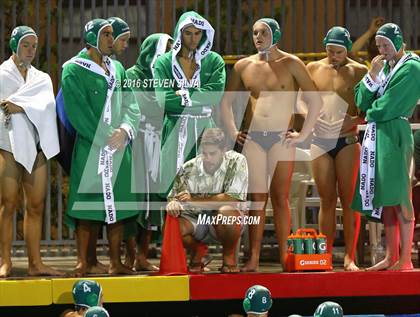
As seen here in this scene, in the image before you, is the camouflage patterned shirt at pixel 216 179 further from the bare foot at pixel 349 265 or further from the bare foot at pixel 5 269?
the bare foot at pixel 5 269

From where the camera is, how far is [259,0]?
12.9 metres

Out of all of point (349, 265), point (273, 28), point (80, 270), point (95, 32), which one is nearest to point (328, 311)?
point (349, 265)

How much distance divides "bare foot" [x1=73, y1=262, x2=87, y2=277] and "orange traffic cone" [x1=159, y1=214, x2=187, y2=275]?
0.56 meters

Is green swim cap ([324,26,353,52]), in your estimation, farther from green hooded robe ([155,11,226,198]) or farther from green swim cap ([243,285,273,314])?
green swim cap ([243,285,273,314])

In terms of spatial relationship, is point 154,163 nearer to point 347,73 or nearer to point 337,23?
point 347,73

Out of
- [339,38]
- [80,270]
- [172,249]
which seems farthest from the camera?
[339,38]

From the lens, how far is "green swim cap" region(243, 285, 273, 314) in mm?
9156

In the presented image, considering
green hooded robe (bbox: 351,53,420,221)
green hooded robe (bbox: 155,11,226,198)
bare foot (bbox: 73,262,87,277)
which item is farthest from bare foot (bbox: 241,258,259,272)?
bare foot (bbox: 73,262,87,277)

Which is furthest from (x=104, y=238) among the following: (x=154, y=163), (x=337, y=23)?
(x=337, y=23)

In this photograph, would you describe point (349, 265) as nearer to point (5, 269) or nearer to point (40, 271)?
point (40, 271)

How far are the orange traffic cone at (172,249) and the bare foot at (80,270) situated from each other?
0.56 meters

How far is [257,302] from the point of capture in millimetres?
9188

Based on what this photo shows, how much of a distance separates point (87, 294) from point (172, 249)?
3.67 ft

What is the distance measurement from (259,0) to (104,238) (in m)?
2.41
